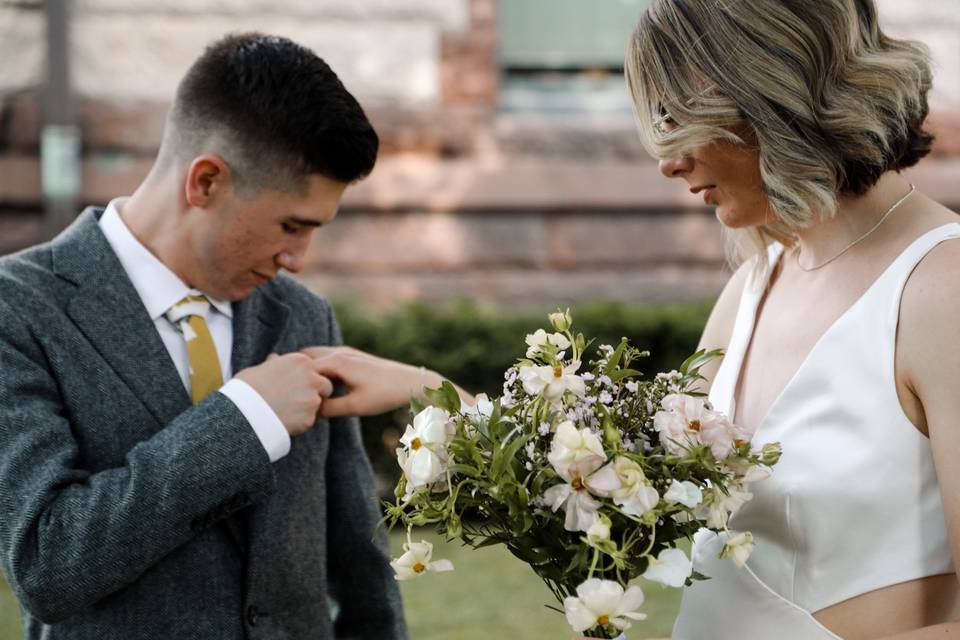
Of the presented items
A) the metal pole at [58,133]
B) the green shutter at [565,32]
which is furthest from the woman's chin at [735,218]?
the green shutter at [565,32]

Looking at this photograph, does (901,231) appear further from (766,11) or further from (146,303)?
(146,303)

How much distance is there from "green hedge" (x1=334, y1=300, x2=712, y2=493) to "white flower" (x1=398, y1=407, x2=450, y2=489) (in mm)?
4750

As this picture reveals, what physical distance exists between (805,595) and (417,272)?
17.5 ft

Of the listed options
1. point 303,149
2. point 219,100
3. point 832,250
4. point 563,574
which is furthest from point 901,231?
point 219,100

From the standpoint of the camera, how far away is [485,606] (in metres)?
5.61

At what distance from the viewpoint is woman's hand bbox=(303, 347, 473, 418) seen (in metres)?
2.52

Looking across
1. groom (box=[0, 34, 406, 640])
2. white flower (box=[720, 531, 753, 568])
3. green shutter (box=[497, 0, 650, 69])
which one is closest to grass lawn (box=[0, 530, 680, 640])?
groom (box=[0, 34, 406, 640])

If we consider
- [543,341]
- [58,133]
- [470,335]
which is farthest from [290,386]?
[58,133]

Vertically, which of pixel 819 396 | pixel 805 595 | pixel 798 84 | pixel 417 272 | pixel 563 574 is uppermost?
pixel 798 84

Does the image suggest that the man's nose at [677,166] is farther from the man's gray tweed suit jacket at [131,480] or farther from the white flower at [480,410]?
the man's gray tweed suit jacket at [131,480]

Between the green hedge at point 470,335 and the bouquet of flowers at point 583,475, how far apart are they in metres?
4.71

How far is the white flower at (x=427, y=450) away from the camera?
1.87 meters

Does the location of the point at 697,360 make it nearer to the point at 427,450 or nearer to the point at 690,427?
the point at 690,427

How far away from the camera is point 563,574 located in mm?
1881
